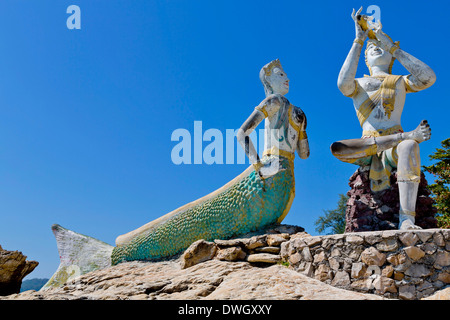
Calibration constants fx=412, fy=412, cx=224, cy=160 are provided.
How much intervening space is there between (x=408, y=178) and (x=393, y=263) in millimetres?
1152

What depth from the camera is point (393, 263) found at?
13.1ft

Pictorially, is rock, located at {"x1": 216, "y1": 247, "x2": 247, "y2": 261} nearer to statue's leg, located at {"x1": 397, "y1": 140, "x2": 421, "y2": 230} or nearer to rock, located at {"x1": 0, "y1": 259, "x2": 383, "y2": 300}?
rock, located at {"x1": 0, "y1": 259, "x2": 383, "y2": 300}

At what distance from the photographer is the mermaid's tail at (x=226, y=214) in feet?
18.4

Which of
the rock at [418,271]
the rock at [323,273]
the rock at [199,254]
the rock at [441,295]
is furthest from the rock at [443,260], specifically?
the rock at [199,254]

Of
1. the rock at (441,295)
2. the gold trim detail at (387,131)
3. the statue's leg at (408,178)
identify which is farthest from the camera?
the gold trim detail at (387,131)

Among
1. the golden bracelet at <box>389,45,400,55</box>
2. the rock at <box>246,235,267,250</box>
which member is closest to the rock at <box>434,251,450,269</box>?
the rock at <box>246,235,267,250</box>

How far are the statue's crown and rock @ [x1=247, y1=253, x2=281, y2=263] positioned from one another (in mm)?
2682

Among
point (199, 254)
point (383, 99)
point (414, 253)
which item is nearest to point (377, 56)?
point (383, 99)

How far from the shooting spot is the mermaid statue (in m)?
5.64

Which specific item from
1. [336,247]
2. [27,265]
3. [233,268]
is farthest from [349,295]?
[27,265]

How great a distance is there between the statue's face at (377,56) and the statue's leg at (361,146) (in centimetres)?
119

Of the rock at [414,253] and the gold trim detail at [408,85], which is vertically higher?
the gold trim detail at [408,85]

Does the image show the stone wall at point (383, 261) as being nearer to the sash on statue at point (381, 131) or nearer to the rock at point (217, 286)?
the rock at point (217, 286)

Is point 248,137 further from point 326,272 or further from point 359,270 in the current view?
point 359,270
